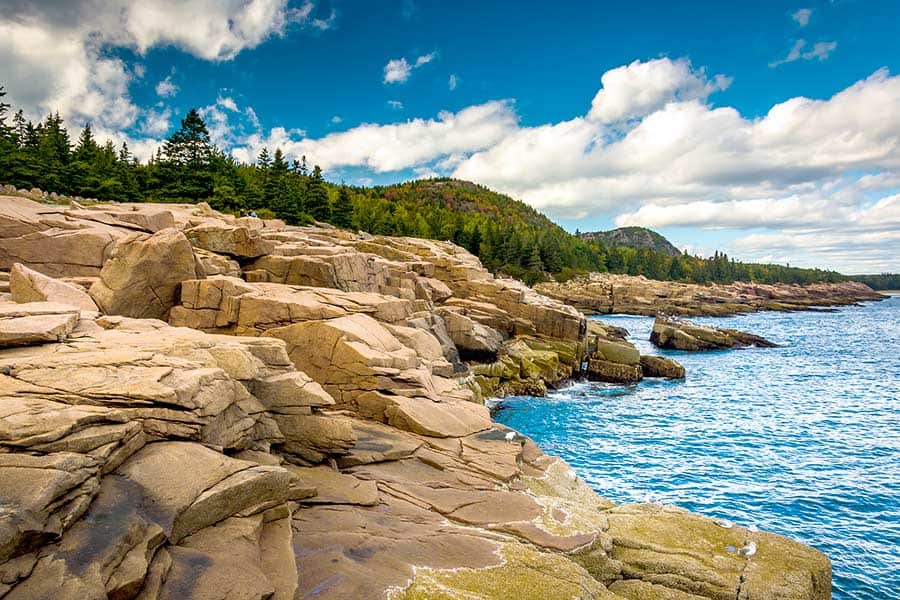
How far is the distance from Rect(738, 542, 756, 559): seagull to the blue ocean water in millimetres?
6987

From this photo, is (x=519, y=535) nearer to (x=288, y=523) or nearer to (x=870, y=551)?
(x=288, y=523)

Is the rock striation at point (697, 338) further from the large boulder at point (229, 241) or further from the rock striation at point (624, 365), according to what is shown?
the large boulder at point (229, 241)

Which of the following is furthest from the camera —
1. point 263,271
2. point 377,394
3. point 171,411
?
point 263,271

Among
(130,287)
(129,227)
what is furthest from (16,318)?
(129,227)

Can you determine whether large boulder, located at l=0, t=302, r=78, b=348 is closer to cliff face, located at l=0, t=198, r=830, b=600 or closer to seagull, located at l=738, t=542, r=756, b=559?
cliff face, located at l=0, t=198, r=830, b=600

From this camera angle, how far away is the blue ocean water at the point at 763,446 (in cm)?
2156

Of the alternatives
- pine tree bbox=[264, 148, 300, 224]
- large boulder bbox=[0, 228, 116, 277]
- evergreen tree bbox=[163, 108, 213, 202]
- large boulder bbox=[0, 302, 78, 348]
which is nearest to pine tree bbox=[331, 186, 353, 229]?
pine tree bbox=[264, 148, 300, 224]

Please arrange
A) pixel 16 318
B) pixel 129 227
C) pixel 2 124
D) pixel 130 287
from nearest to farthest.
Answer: pixel 16 318, pixel 130 287, pixel 129 227, pixel 2 124

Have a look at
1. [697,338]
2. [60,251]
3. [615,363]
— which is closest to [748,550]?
[60,251]

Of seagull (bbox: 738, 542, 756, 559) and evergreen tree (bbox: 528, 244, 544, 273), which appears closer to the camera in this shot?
seagull (bbox: 738, 542, 756, 559)

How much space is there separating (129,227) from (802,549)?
34800 mm

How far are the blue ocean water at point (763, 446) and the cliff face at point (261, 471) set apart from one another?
874cm

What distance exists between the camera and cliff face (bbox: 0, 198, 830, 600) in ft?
25.4

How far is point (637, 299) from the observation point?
4887 inches
